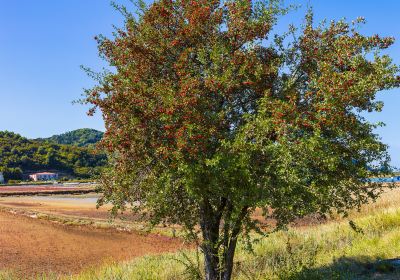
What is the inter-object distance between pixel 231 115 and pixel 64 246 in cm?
2150

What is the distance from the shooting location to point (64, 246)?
1199 inches

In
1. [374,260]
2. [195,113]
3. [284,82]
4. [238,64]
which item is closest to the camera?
[195,113]

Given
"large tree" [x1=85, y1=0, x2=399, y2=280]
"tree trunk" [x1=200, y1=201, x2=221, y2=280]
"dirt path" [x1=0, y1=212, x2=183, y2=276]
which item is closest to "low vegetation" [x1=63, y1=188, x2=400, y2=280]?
"tree trunk" [x1=200, y1=201, x2=221, y2=280]

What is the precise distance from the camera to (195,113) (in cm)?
1111

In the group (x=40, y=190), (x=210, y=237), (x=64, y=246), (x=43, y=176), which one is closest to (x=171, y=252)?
(x=64, y=246)

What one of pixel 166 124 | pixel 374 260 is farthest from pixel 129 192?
pixel 374 260

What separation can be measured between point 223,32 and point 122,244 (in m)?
21.6

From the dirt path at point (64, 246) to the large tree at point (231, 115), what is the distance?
12.6 m

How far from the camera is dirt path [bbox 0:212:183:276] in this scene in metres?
25.8

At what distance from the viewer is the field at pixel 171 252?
16.1 metres

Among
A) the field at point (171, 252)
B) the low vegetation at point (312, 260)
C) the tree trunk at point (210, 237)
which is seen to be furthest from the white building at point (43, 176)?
the tree trunk at point (210, 237)

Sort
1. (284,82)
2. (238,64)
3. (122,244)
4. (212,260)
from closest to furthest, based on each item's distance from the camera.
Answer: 1. (238,64)
2. (284,82)
3. (212,260)
4. (122,244)

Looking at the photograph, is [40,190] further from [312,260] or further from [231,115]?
[231,115]

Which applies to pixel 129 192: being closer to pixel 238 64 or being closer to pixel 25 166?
pixel 238 64
